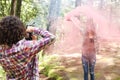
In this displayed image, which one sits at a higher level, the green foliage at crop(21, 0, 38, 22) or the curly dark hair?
the curly dark hair

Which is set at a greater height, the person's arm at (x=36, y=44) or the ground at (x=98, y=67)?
the person's arm at (x=36, y=44)

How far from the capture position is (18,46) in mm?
2828

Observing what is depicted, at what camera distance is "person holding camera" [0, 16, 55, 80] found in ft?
8.98

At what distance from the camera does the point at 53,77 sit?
8.70 metres

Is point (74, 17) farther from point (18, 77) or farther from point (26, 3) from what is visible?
point (26, 3)

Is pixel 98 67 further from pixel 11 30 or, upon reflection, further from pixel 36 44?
pixel 11 30

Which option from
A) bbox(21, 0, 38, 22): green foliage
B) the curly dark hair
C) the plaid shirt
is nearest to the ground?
bbox(21, 0, 38, 22): green foliage

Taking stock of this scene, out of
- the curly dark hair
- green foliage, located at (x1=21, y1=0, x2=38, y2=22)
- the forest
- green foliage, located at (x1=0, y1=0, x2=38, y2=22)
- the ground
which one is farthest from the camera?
green foliage, located at (x1=21, y1=0, x2=38, y2=22)

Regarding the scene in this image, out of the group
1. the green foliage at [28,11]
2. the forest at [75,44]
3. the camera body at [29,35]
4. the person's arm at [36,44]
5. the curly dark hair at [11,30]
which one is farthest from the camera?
the green foliage at [28,11]

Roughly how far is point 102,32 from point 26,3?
7250 mm

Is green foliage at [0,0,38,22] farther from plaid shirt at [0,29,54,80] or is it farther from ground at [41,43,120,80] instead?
plaid shirt at [0,29,54,80]

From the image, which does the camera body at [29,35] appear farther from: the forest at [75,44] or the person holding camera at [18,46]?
the forest at [75,44]

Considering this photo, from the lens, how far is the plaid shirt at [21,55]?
9.29ft

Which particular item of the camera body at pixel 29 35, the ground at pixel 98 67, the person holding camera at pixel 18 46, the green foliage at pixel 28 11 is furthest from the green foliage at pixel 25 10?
the person holding camera at pixel 18 46
